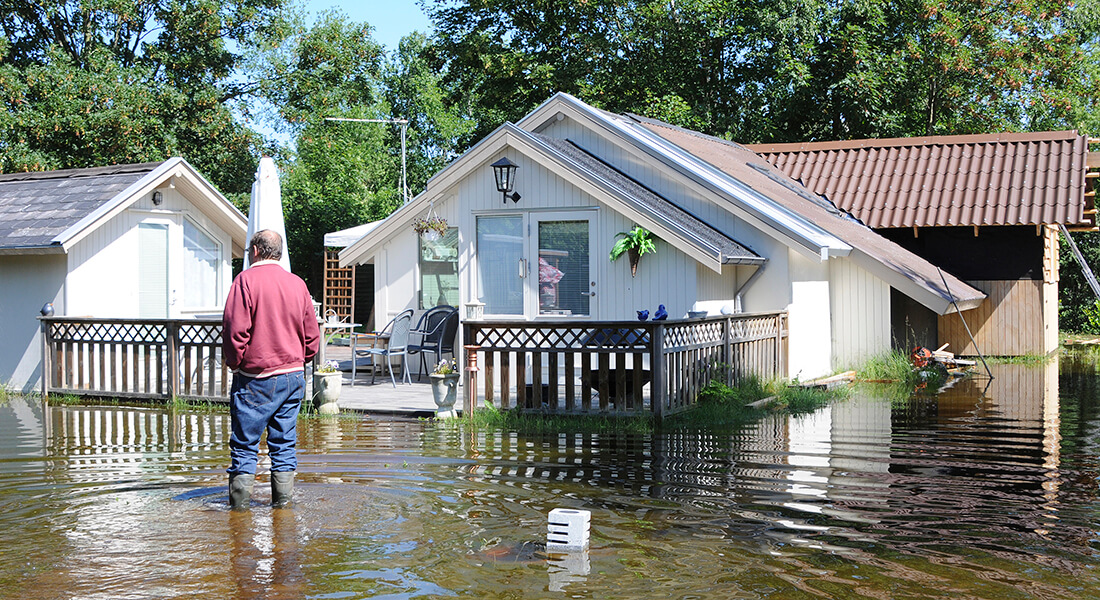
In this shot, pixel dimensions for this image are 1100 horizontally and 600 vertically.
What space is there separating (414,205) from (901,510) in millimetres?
10600

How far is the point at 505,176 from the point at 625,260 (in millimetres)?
2036

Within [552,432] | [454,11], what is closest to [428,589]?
[552,432]

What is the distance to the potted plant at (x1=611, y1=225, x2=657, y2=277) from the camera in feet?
48.9

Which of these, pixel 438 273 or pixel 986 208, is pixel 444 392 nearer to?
pixel 438 273

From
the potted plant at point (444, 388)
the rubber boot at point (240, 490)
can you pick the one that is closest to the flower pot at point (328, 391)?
the potted plant at point (444, 388)

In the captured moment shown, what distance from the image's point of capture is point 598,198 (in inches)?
599

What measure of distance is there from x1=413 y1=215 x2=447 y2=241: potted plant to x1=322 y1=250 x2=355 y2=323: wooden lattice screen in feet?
42.0

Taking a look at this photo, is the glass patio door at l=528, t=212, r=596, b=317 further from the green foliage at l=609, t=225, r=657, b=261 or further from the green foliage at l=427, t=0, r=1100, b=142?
the green foliage at l=427, t=0, r=1100, b=142

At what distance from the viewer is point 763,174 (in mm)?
20484

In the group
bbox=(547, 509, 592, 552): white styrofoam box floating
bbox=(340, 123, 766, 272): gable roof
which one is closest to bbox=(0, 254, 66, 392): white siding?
bbox=(340, 123, 766, 272): gable roof

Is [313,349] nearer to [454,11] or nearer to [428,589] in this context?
[428,589]

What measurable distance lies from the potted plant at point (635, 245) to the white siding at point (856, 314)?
3402 millimetres

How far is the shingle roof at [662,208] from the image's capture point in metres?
14.5

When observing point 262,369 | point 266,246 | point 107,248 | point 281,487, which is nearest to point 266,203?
point 266,246
